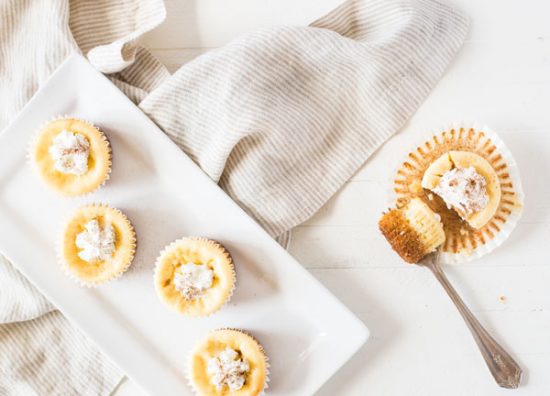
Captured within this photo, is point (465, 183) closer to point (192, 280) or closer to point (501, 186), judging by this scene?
point (501, 186)

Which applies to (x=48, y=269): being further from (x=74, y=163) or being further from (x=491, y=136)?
(x=491, y=136)

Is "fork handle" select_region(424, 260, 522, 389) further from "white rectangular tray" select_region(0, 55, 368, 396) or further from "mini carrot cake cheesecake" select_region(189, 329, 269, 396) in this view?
"mini carrot cake cheesecake" select_region(189, 329, 269, 396)

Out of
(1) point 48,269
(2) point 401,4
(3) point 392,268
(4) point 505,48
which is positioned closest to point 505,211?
(3) point 392,268

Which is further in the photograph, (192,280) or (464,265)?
(464,265)

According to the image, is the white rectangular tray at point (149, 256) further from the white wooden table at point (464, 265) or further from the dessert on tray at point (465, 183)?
the dessert on tray at point (465, 183)

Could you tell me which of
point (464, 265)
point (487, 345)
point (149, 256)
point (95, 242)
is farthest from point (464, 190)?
point (95, 242)

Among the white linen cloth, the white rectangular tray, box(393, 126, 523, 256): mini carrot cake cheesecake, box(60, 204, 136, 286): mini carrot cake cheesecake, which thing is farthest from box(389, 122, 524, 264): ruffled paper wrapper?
box(60, 204, 136, 286): mini carrot cake cheesecake
